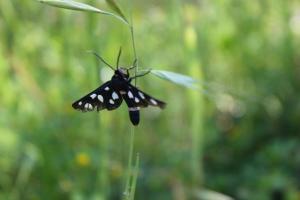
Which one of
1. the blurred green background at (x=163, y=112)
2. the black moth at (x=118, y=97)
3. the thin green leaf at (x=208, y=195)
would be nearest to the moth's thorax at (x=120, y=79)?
the black moth at (x=118, y=97)

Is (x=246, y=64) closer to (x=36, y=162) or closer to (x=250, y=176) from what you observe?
(x=250, y=176)

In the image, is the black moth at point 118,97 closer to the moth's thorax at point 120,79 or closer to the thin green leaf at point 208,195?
the moth's thorax at point 120,79

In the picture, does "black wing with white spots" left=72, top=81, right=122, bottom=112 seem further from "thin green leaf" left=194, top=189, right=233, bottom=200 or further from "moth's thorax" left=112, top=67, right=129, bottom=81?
"thin green leaf" left=194, top=189, right=233, bottom=200

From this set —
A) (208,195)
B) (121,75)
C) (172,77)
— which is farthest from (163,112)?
(121,75)

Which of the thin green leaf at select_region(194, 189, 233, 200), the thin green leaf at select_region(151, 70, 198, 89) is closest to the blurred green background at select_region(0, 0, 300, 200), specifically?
the thin green leaf at select_region(194, 189, 233, 200)

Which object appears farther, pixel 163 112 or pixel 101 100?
pixel 163 112

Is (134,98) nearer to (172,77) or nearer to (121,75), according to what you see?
(121,75)
